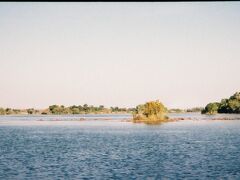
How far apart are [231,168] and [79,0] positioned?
101 ft

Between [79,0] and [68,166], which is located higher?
[79,0]

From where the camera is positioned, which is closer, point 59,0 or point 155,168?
point 59,0

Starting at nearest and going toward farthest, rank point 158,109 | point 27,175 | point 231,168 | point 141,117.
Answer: point 27,175 → point 231,168 → point 158,109 → point 141,117

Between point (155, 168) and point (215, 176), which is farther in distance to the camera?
point (155, 168)

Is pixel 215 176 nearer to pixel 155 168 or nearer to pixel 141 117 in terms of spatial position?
pixel 155 168

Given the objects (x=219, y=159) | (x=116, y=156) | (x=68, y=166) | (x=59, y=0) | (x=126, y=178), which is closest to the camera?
(x=59, y=0)

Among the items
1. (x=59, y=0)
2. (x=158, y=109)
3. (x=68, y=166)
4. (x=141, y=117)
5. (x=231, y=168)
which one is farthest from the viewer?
(x=141, y=117)

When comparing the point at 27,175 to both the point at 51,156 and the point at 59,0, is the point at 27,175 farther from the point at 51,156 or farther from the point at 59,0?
the point at 59,0

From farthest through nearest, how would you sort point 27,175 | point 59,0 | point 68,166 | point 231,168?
point 68,166
point 231,168
point 27,175
point 59,0

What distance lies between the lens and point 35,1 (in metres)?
6.14

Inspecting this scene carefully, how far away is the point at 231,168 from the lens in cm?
3322

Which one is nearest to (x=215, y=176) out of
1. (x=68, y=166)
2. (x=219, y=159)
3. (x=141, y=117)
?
(x=219, y=159)

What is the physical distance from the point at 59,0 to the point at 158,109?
13180cm

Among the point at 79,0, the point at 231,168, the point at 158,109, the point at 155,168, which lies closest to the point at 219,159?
the point at 231,168
